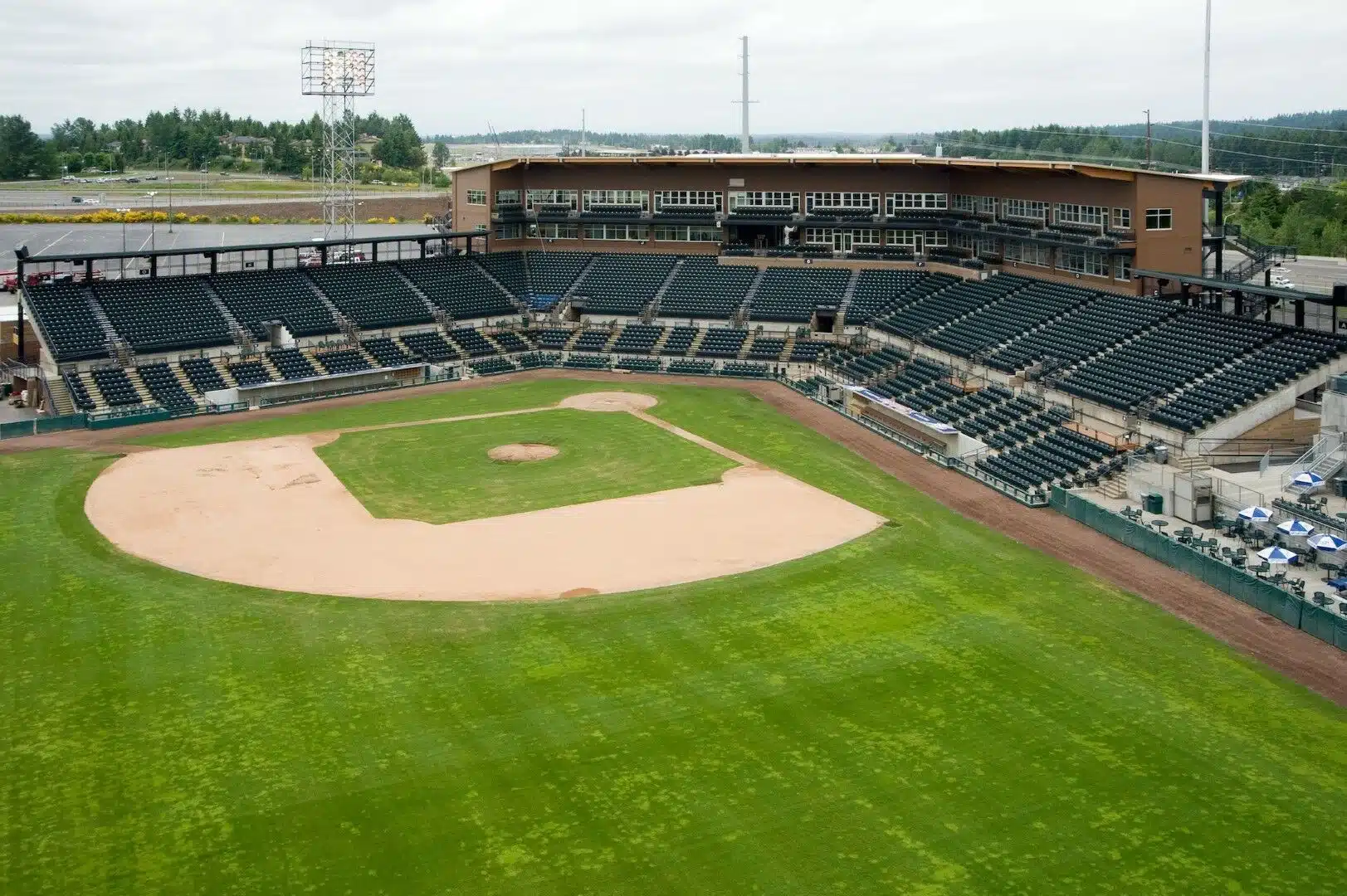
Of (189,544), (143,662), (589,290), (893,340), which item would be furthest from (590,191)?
(143,662)

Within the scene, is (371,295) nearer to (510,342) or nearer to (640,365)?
(510,342)

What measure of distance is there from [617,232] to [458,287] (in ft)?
49.3

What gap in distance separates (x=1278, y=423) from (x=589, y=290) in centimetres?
5542

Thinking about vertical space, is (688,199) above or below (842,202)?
above

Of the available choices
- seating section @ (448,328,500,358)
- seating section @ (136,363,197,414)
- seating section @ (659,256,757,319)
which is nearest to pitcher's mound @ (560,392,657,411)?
seating section @ (448,328,500,358)

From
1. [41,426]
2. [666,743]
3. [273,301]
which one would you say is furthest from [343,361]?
[666,743]

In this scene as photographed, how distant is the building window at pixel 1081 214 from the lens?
77.6m

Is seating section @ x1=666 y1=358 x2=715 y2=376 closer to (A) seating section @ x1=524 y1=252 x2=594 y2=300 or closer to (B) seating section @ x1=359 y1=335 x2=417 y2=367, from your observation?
(A) seating section @ x1=524 y1=252 x2=594 y2=300

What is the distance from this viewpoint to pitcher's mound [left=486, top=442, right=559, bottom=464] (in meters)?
63.8

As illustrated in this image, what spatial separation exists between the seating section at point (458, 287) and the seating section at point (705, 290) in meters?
12.8

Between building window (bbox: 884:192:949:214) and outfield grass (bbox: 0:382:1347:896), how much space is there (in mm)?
54632

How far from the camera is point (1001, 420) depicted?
65938 mm

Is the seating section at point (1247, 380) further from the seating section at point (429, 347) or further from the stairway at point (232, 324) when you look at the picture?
the stairway at point (232, 324)

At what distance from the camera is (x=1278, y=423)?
57094mm
